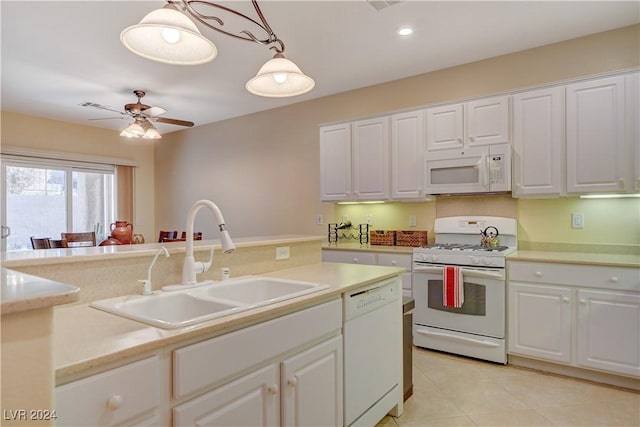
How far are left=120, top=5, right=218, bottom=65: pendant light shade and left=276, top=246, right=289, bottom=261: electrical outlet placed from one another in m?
1.14

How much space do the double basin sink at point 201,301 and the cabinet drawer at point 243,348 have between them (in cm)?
8

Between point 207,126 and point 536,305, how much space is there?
521cm

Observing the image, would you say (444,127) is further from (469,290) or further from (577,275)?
(577,275)

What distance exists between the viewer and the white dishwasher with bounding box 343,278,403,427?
1.79m

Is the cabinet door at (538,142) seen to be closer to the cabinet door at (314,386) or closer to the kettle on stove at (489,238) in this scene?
the kettle on stove at (489,238)

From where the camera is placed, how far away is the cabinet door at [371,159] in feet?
12.6

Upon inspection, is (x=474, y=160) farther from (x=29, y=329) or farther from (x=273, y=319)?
(x=29, y=329)

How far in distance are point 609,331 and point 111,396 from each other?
301cm

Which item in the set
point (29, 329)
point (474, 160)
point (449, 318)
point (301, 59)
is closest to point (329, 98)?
point (301, 59)

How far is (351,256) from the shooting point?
3.74 metres

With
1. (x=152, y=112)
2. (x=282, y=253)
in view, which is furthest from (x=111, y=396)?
(x=152, y=112)

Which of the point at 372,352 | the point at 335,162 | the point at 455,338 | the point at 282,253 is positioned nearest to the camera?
the point at 372,352

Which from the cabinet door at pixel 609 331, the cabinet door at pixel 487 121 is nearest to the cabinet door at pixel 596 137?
the cabinet door at pixel 487 121

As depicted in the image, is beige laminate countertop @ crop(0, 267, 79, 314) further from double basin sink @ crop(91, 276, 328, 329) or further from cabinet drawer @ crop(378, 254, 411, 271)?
cabinet drawer @ crop(378, 254, 411, 271)
